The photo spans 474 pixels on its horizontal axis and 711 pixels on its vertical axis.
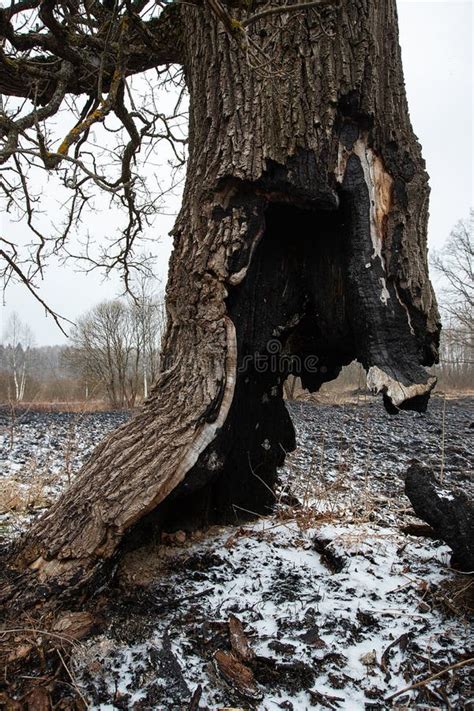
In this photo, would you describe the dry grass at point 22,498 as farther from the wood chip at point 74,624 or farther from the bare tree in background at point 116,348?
the bare tree in background at point 116,348

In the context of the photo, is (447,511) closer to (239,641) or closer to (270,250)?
(239,641)

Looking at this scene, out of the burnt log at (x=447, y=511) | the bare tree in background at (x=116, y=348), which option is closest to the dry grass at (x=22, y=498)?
the burnt log at (x=447, y=511)

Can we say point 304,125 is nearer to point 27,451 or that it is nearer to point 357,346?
point 357,346

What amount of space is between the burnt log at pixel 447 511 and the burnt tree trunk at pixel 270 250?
381 millimetres

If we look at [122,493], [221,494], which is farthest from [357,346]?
[122,493]

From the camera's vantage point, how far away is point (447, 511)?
2.05m

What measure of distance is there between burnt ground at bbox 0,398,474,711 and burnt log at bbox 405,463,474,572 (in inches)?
8.0

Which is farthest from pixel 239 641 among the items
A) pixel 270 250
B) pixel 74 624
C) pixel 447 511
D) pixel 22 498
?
pixel 22 498

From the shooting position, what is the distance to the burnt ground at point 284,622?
1.63m

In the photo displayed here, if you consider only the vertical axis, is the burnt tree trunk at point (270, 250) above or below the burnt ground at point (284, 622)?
above

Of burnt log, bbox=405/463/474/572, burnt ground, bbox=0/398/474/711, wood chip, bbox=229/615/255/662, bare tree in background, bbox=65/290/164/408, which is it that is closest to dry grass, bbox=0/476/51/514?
burnt ground, bbox=0/398/474/711

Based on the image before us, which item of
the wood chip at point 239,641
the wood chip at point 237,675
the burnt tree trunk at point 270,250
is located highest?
the burnt tree trunk at point 270,250

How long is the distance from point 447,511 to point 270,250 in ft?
5.57

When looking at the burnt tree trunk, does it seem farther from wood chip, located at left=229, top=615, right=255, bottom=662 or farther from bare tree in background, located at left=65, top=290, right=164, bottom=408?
bare tree in background, located at left=65, top=290, right=164, bottom=408
